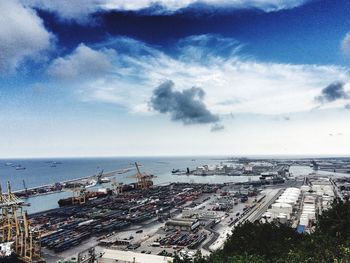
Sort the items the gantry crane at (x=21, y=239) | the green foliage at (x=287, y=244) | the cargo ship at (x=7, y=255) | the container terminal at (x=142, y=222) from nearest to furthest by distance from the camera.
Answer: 1. the green foliage at (x=287, y=244)
2. the cargo ship at (x=7, y=255)
3. the gantry crane at (x=21, y=239)
4. the container terminal at (x=142, y=222)

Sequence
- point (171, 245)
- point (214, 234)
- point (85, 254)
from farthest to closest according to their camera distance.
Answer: point (214, 234)
point (171, 245)
point (85, 254)

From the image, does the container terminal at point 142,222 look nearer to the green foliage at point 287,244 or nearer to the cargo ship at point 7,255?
the cargo ship at point 7,255

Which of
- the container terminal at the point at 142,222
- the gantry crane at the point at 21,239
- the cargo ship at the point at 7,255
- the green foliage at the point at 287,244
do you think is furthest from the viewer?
the container terminal at the point at 142,222

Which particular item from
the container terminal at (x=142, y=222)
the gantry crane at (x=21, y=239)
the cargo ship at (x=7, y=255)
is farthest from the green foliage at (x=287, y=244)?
the gantry crane at (x=21, y=239)

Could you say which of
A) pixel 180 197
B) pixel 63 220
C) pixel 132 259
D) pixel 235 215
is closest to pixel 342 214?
pixel 132 259

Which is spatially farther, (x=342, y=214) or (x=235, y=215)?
(x=235, y=215)

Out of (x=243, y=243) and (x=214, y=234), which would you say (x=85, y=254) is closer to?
(x=214, y=234)
